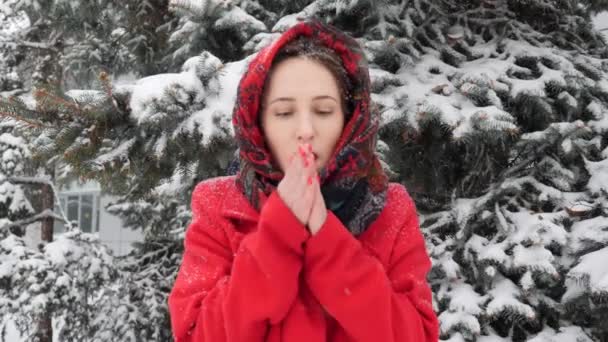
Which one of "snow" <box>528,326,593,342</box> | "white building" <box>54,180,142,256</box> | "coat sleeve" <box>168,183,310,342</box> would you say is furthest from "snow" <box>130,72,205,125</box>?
"white building" <box>54,180,142,256</box>

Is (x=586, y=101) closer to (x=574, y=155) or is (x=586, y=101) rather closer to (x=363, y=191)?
(x=574, y=155)

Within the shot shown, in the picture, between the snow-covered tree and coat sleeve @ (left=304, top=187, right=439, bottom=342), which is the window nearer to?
the snow-covered tree

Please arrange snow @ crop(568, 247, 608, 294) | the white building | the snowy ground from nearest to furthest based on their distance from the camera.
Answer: snow @ crop(568, 247, 608, 294) → the snowy ground → the white building

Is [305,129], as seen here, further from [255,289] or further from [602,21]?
[602,21]

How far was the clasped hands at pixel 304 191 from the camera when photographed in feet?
3.35

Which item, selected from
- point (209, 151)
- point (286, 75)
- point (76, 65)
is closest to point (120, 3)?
point (76, 65)

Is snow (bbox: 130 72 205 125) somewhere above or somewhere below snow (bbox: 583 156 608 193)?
above

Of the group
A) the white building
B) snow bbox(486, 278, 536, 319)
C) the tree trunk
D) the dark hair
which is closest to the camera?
the dark hair

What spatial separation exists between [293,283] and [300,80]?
46 centimetres

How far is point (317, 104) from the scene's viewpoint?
1.18 metres

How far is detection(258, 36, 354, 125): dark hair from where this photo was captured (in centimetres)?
123

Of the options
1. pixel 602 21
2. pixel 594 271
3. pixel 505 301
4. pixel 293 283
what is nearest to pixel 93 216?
pixel 602 21

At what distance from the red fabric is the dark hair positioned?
0.31 m

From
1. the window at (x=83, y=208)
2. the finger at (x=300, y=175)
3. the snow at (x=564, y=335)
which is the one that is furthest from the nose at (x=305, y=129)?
the window at (x=83, y=208)
